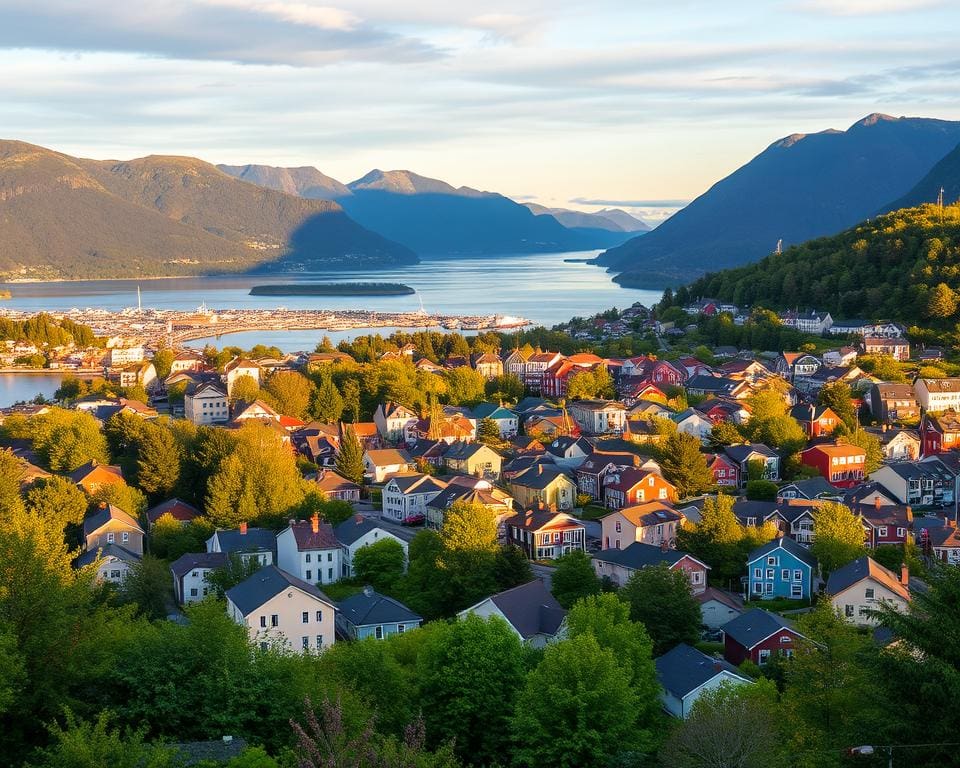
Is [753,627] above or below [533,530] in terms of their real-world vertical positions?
above

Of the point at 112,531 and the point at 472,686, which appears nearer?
the point at 472,686

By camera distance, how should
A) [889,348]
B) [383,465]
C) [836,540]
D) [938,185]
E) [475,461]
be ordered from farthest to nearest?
[938,185] → [889,348] → [383,465] → [475,461] → [836,540]

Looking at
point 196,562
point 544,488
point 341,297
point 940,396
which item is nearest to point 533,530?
point 544,488

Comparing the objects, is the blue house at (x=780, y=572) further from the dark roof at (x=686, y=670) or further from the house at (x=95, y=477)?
the house at (x=95, y=477)

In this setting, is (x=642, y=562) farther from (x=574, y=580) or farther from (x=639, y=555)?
(x=574, y=580)

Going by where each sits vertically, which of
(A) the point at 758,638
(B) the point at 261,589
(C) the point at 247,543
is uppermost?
(B) the point at 261,589

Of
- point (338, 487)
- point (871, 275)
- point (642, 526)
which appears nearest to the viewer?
point (642, 526)
